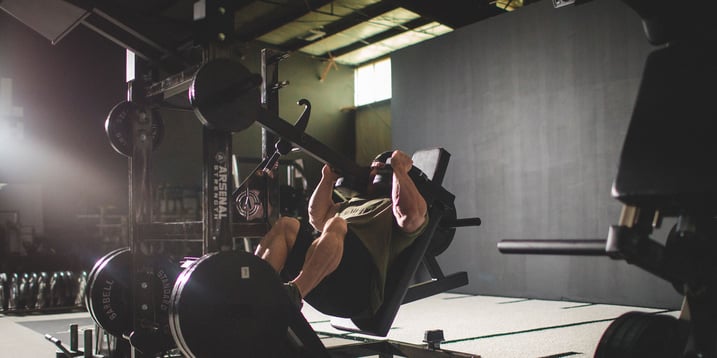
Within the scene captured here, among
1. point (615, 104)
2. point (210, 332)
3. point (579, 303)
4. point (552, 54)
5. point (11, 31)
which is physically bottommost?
point (579, 303)

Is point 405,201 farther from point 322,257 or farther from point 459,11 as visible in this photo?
point 459,11

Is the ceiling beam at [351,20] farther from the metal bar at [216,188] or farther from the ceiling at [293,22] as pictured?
the metal bar at [216,188]

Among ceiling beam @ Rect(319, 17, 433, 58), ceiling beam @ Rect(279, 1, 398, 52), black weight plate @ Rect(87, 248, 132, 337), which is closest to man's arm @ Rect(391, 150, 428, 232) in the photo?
black weight plate @ Rect(87, 248, 132, 337)

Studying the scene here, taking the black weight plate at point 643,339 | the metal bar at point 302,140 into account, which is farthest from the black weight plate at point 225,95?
the black weight plate at point 643,339

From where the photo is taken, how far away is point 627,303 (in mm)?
4922

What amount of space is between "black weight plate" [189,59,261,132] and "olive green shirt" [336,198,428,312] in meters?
0.69

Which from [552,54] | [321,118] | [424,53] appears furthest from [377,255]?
[321,118]

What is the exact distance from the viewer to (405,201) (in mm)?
2688

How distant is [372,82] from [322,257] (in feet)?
27.0

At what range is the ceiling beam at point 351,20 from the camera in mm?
8094

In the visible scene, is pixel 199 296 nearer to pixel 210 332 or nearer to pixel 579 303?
pixel 210 332

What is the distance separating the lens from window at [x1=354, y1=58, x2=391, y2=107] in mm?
10148

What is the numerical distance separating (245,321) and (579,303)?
3.83 meters

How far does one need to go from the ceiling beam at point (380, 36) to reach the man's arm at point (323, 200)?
569 centimetres
